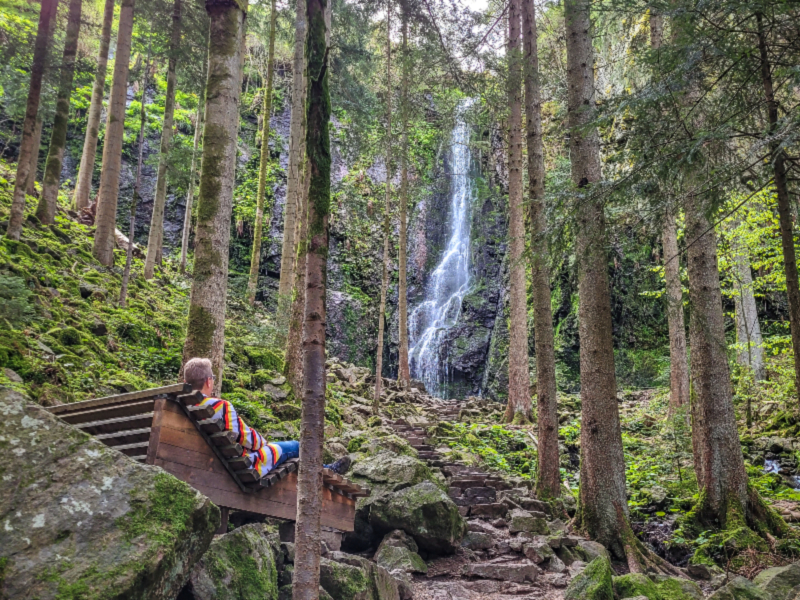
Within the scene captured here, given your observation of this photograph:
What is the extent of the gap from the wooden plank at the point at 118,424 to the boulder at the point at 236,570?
85cm

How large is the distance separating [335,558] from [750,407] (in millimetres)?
10119

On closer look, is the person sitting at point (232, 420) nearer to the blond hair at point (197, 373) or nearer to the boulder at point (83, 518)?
the blond hair at point (197, 373)

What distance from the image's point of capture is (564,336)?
18.9 m

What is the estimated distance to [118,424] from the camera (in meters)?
3.21

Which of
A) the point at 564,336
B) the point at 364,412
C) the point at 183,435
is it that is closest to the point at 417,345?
the point at 564,336

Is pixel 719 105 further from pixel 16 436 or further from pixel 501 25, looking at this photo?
pixel 16 436

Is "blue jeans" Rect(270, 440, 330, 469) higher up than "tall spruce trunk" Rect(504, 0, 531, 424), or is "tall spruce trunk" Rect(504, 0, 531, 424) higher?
"tall spruce trunk" Rect(504, 0, 531, 424)

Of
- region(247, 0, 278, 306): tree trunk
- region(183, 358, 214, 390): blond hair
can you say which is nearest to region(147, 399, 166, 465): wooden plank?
region(183, 358, 214, 390): blond hair

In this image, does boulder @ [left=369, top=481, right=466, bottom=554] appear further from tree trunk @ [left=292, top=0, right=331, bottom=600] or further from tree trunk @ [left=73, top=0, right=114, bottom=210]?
tree trunk @ [left=73, top=0, right=114, bottom=210]

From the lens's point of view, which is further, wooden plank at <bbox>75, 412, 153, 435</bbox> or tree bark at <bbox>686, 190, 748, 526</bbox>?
tree bark at <bbox>686, 190, 748, 526</bbox>

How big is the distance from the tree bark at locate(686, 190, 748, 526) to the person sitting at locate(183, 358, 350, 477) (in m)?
4.93

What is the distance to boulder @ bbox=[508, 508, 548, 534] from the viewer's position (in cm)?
567

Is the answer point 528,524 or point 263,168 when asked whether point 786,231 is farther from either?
point 263,168

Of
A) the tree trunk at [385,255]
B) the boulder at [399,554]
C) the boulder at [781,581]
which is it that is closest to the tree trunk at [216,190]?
the boulder at [399,554]
